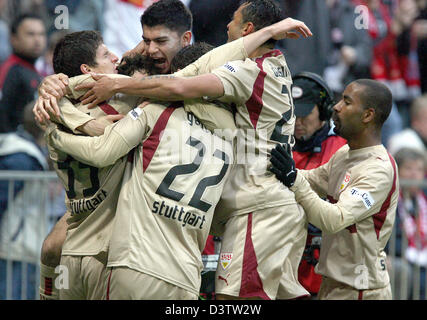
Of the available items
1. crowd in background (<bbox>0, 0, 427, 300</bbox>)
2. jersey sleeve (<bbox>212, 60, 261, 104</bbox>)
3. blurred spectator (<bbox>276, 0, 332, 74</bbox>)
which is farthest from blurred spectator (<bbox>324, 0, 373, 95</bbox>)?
jersey sleeve (<bbox>212, 60, 261, 104</bbox>)

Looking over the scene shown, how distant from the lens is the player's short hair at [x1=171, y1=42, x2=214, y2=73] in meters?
4.38

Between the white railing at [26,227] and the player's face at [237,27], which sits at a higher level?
the player's face at [237,27]

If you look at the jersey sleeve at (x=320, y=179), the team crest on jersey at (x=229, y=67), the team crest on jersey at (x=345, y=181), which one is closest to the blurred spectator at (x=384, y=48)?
the jersey sleeve at (x=320, y=179)

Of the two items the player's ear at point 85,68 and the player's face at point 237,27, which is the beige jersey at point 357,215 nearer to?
the player's face at point 237,27

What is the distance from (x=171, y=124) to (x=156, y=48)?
929 millimetres

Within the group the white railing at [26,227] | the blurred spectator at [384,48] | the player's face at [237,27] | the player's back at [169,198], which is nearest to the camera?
the player's back at [169,198]

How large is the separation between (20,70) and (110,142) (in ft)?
12.1

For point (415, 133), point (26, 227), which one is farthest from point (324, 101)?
point (415, 133)

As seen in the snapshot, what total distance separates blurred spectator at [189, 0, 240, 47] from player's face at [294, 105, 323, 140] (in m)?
1.14

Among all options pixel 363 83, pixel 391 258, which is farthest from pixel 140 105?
pixel 391 258

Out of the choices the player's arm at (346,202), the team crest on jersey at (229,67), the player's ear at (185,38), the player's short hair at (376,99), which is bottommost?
the player's arm at (346,202)

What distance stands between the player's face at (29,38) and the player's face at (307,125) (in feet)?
10.1

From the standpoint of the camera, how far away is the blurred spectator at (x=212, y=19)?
6.28 meters

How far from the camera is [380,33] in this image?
8.91 meters
